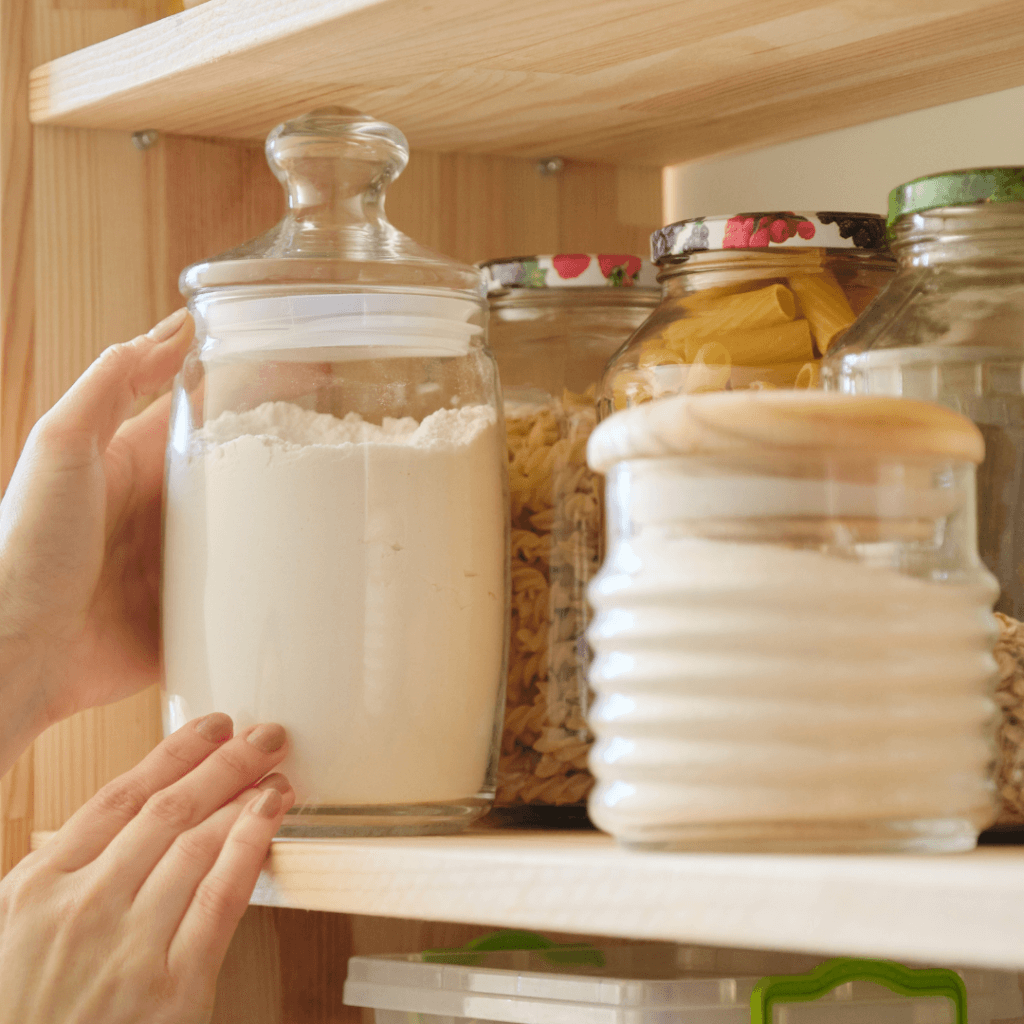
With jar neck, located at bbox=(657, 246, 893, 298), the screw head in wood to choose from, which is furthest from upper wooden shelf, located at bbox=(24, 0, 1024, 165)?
jar neck, located at bbox=(657, 246, 893, 298)

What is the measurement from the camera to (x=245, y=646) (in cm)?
62

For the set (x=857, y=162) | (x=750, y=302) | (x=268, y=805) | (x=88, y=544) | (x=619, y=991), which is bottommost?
(x=619, y=991)

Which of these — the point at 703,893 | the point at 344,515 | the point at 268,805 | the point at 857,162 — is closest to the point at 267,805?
the point at 268,805

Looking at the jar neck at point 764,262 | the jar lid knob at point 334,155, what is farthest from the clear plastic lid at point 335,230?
the jar neck at point 764,262

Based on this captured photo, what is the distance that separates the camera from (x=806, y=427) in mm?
446

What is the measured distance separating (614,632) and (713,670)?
4cm

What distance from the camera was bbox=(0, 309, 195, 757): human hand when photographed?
2.41 feet

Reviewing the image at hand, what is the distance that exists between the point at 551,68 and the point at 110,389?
295 millimetres

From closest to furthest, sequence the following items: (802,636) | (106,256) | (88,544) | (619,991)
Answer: (802,636) < (619,991) < (88,544) < (106,256)

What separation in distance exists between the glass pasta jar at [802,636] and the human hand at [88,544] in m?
0.37

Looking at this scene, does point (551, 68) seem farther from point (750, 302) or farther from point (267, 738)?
point (267, 738)

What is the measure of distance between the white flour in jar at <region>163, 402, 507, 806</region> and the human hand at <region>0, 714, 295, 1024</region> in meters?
0.02

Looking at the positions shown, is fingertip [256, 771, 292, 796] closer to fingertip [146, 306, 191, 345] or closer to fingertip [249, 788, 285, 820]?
fingertip [249, 788, 285, 820]

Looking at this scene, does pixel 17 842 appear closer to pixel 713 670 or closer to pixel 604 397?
pixel 604 397
